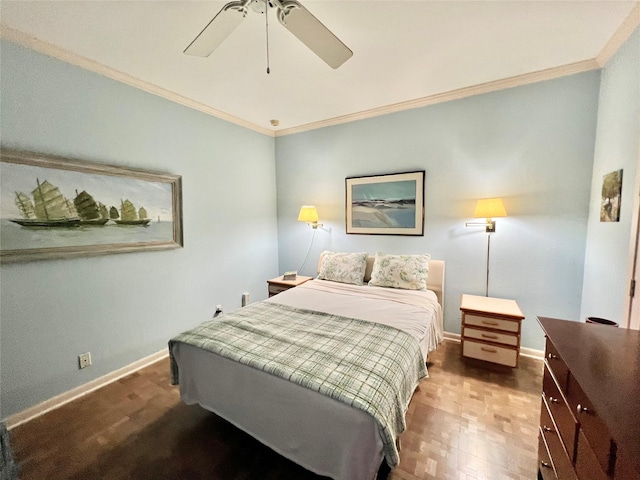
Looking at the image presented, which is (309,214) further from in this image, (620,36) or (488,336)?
(620,36)

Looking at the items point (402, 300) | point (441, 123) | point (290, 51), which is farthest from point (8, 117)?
point (441, 123)

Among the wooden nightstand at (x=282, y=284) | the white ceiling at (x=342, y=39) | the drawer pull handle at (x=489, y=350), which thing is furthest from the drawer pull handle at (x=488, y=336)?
the white ceiling at (x=342, y=39)

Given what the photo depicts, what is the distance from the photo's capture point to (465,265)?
278 cm

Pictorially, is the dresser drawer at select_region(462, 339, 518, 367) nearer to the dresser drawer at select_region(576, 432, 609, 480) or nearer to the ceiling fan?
the dresser drawer at select_region(576, 432, 609, 480)

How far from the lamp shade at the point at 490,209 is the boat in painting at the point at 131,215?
3150mm

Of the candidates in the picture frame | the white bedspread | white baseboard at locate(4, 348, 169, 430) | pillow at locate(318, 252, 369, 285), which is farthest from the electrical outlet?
the picture frame

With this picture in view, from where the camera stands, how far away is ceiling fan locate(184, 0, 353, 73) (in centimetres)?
129

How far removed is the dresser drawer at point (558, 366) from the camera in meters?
0.97

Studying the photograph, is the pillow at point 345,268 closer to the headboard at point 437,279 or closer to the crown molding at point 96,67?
the headboard at point 437,279

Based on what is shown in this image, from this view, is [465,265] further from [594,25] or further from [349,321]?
[594,25]

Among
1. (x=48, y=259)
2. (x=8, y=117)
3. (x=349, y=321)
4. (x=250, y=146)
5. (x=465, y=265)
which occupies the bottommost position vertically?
(x=349, y=321)

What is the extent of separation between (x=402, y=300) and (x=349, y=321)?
0.69m

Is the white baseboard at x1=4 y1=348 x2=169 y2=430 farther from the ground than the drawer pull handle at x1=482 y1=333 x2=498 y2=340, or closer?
closer

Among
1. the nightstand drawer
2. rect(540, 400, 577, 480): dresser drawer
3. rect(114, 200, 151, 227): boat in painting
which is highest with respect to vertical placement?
rect(114, 200, 151, 227): boat in painting
